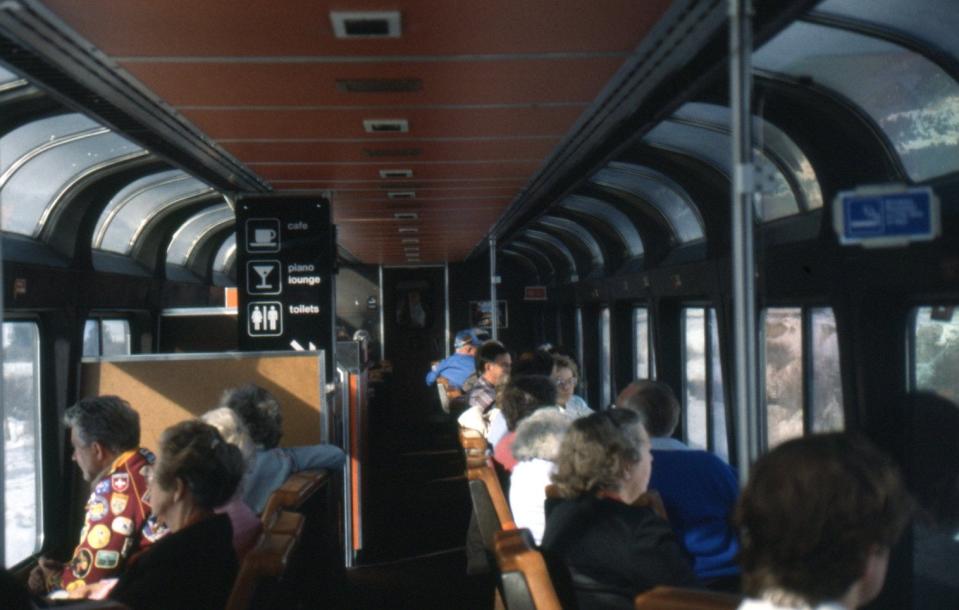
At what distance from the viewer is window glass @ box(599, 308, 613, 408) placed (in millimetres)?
11477

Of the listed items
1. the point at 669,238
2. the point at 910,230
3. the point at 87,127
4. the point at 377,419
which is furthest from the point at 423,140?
the point at 377,419

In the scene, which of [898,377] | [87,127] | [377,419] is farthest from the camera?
[377,419]

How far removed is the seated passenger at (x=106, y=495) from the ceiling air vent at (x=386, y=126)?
156 cm

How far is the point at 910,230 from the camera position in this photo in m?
2.38

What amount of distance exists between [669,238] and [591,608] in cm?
526

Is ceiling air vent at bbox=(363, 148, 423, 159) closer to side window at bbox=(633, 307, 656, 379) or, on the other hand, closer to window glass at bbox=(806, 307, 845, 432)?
window glass at bbox=(806, 307, 845, 432)

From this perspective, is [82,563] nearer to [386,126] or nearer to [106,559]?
[106,559]

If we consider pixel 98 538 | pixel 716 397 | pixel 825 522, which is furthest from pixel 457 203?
pixel 825 522

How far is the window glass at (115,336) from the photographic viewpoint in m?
7.27

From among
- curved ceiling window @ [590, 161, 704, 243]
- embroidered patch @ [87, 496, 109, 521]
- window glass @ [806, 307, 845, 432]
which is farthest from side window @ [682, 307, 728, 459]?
embroidered patch @ [87, 496, 109, 521]

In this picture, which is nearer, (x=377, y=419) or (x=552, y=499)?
(x=552, y=499)

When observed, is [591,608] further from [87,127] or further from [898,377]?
[87,127]

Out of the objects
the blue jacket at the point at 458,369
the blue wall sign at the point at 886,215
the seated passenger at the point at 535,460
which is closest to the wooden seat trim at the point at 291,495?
the seated passenger at the point at 535,460

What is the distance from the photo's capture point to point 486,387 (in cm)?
736
